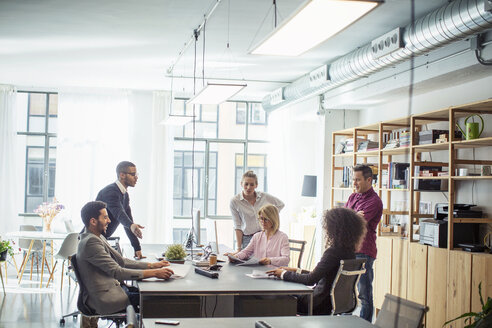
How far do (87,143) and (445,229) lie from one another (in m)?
6.67

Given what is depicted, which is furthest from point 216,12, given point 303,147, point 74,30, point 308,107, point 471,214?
point 303,147

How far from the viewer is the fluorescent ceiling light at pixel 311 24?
8.03 ft

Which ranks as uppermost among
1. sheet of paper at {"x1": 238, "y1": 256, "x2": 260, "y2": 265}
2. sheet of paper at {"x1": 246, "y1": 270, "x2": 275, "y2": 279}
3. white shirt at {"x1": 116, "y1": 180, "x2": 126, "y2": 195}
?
white shirt at {"x1": 116, "y1": 180, "x2": 126, "y2": 195}

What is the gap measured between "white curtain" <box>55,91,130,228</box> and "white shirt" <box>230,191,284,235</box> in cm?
497

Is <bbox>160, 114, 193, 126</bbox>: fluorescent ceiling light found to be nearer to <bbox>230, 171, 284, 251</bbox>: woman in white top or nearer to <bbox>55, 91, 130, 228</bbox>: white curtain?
<bbox>55, 91, 130, 228</bbox>: white curtain

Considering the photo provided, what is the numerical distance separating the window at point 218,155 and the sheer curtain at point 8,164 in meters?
2.77

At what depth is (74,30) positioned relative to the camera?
612cm

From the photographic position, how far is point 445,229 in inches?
212

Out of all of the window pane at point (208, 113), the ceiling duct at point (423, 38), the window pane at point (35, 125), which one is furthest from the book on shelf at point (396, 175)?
the window pane at point (35, 125)

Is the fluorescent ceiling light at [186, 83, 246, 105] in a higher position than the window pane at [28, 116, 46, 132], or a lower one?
lower

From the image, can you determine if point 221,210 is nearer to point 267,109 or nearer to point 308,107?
point 267,109

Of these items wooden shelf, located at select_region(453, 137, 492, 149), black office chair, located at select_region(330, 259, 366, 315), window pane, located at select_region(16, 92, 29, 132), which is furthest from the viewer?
window pane, located at select_region(16, 92, 29, 132)

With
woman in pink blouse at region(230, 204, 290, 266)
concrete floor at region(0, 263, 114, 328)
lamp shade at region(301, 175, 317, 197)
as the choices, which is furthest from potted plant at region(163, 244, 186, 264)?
lamp shade at region(301, 175, 317, 197)

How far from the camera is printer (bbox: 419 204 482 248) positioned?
17.3 feet
